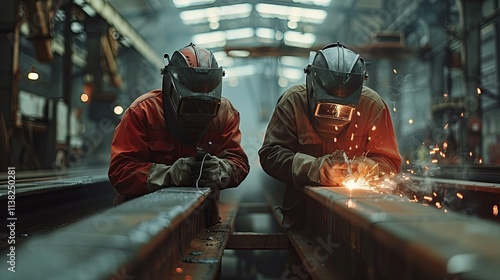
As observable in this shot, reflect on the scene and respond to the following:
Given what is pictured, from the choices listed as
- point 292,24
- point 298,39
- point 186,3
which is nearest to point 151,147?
point 186,3

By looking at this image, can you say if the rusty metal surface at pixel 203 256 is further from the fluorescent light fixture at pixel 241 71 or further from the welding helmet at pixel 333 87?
the fluorescent light fixture at pixel 241 71

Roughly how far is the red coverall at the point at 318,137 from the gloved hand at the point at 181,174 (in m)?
0.55

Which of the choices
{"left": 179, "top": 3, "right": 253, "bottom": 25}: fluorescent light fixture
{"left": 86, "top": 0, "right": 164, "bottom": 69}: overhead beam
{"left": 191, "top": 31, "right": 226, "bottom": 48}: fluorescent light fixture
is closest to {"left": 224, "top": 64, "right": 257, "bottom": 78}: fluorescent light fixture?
{"left": 191, "top": 31, "right": 226, "bottom": 48}: fluorescent light fixture

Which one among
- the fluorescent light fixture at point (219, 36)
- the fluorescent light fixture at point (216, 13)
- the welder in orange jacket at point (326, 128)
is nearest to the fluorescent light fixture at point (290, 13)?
the fluorescent light fixture at point (216, 13)

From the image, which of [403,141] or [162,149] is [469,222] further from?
[403,141]

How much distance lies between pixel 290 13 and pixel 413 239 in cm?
1212

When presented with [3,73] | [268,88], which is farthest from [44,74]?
[3,73]

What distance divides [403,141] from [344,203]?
778 cm

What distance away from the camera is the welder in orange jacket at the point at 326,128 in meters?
2.77

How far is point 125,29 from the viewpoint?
8.94m

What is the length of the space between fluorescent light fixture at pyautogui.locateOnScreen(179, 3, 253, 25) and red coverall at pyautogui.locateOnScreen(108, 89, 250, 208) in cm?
866

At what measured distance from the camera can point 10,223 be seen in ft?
10.1

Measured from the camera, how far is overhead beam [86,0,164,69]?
762 cm

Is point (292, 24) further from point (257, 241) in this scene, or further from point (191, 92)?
point (191, 92)
